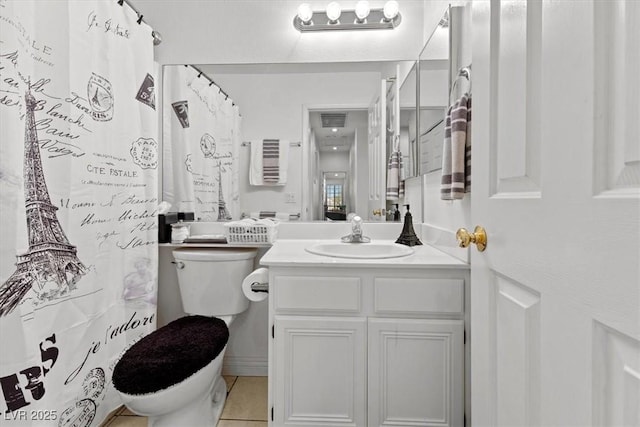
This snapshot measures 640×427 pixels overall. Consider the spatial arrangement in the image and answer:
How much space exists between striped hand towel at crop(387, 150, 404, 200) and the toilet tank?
89 centimetres

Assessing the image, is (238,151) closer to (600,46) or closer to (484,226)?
(484,226)

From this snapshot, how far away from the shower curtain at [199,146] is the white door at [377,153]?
78cm

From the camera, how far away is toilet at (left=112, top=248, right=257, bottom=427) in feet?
3.96

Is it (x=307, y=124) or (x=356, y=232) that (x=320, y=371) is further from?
(x=307, y=124)

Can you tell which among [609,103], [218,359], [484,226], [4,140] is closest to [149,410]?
[218,359]

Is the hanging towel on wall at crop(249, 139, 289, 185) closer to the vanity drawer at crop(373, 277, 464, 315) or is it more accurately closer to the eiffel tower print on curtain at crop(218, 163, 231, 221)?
the eiffel tower print on curtain at crop(218, 163, 231, 221)

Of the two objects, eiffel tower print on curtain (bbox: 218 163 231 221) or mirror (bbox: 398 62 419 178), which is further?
eiffel tower print on curtain (bbox: 218 163 231 221)

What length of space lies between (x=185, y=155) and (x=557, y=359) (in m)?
1.99

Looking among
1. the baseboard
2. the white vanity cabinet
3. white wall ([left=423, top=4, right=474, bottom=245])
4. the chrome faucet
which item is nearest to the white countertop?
the white vanity cabinet

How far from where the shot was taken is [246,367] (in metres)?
2.04

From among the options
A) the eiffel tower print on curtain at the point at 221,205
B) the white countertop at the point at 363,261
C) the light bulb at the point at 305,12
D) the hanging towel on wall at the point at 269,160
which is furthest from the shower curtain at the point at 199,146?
the white countertop at the point at 363,261

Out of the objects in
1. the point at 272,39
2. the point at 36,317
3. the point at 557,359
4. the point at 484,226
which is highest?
the point at 272,39

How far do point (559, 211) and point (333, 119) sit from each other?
1.54m

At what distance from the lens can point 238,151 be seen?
1.99 meters
